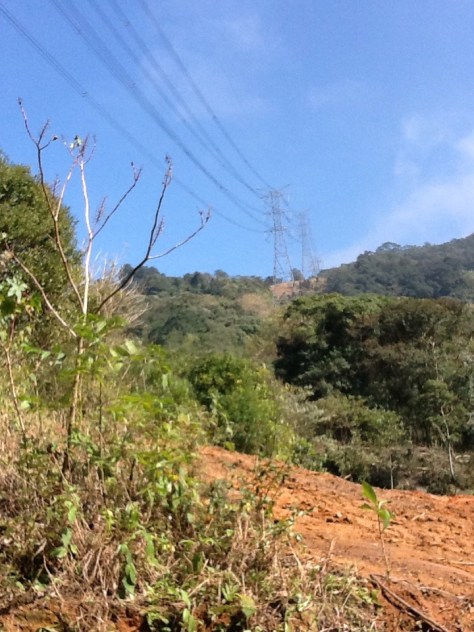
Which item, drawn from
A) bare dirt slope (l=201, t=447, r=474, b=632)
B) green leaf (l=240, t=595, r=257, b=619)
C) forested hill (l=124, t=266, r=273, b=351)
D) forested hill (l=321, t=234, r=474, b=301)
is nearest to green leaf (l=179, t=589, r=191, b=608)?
green leaf (l=240, t=595, r=257, b=619)

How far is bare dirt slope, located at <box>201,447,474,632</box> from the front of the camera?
3275 millimetres

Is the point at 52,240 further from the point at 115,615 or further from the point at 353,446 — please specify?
the point at 353,446

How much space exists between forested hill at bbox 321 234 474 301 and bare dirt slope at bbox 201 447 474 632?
4760 centimetres

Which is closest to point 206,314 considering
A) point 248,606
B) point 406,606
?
point 406,606

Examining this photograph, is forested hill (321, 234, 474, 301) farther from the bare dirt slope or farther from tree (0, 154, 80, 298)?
the bare dirt slope

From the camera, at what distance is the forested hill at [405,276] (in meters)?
57.8

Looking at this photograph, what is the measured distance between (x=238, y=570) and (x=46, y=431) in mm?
1437

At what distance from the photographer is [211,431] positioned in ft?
16.4

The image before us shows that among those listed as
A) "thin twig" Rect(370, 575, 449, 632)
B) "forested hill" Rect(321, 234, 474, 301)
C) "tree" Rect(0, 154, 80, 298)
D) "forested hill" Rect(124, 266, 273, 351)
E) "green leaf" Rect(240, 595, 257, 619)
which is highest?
"forested hill" Rect(321, 234, 474, 301)

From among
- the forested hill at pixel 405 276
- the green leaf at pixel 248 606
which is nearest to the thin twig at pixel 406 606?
the green leaf at pixel 248 606

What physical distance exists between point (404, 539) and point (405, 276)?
60.2 meters

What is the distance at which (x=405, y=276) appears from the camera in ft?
207

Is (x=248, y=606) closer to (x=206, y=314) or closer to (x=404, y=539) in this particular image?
(x=404, y=539)

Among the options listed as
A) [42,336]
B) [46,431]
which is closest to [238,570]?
[46,431]
